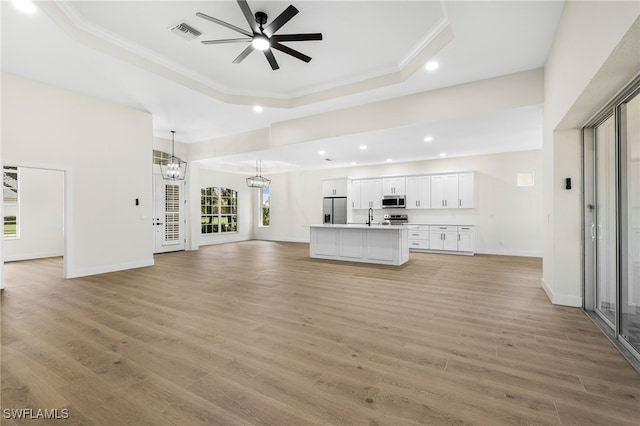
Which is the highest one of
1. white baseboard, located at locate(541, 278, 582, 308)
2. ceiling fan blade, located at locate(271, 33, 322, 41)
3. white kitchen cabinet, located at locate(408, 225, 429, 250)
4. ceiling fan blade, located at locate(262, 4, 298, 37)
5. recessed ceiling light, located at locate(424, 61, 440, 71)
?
recessed ceiling light, located at locate(424, 61, 440, 71)

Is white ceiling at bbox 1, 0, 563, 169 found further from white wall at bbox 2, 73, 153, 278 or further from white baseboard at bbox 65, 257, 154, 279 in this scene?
white baseboard at bbox 65, 257, 154, 279

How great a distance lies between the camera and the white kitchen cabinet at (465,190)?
8283 mm

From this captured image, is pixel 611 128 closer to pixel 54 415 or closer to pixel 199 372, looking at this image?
pixel 199 372

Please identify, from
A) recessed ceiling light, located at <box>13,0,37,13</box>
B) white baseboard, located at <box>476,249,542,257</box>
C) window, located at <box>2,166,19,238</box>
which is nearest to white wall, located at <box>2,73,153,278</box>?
recessed ceiling light, located at <box>13,0,37,13</box>

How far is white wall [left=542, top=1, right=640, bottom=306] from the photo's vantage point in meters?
1.89

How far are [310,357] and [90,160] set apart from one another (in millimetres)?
5855

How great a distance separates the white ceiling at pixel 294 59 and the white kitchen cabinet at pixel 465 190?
188 centimetres

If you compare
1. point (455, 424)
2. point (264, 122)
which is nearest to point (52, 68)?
point (264, 122)

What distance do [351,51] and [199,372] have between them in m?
4.49

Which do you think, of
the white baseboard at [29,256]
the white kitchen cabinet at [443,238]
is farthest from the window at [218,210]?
the white kitchen cabinet at [443,238]

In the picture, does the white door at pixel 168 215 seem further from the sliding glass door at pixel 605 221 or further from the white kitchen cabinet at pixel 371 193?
the sliding glass door at pixel 605 221

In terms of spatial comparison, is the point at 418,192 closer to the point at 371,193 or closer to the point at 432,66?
the point at 371,193

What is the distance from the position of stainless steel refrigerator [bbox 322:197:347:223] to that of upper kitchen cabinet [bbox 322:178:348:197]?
155 millimetres

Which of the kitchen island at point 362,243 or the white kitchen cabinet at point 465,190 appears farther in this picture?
the white kitchen cabinet at point 465,190
